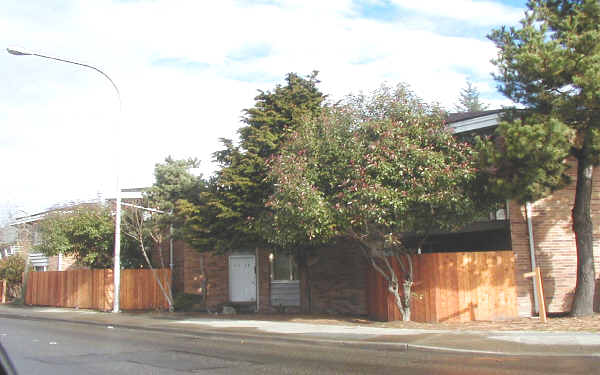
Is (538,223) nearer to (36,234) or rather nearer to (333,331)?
(333,331)

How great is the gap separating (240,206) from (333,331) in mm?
5806

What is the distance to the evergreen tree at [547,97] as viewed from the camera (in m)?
12.6

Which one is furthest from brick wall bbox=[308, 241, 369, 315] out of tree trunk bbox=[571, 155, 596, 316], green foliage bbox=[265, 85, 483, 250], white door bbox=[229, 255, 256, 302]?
tree trunk bbox=[571, 155, 596, 316]

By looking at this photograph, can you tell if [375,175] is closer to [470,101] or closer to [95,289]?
[95,289]

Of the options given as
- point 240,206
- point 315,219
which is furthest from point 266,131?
point 315,219

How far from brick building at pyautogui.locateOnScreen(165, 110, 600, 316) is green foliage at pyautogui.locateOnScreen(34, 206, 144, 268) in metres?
2.83

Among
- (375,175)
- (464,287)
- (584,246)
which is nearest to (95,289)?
(375,175)

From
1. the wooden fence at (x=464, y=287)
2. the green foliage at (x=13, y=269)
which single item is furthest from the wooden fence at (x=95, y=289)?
the wooden fence at (x=464, y=287)

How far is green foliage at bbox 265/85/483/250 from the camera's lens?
45.2 ft

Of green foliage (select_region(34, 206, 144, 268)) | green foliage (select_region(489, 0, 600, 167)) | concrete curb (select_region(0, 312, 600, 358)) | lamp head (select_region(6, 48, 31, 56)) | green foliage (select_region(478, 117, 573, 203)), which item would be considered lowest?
concrete curb (select_region(0, 312, 600, 358))

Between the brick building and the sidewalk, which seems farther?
the brick building

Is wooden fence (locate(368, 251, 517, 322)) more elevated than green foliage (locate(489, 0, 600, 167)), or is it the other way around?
green foliage (locate(489, 0, 600, 167))

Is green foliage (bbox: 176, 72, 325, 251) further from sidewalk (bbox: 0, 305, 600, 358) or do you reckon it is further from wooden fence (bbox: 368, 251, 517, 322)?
wooden fence (bbox: 368, 251, 517, 322)

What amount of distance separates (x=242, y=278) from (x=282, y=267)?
1.80 m
